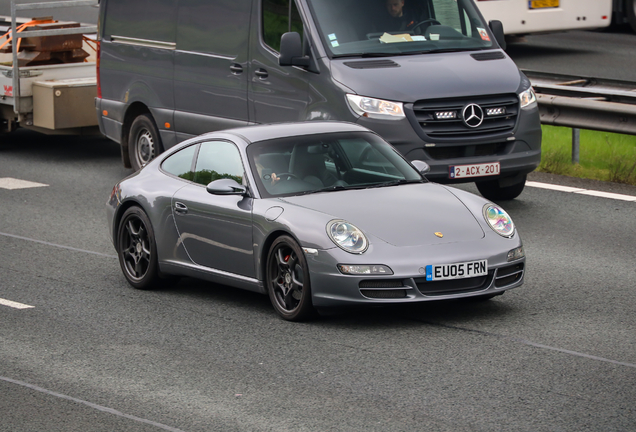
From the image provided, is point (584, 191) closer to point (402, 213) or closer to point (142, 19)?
point (142, 19)

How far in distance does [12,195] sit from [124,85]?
2097mm

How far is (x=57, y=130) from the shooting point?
16594mm

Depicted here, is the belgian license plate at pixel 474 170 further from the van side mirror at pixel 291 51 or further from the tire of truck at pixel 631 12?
the tire of truck at pixel 631 12

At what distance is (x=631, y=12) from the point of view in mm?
26141

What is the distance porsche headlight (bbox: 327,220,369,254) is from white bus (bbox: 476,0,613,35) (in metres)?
16.1

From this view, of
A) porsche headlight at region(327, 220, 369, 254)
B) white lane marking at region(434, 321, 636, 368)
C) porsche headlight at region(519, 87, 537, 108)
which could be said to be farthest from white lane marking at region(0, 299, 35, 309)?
porsche headlight at region(519, 87, 537, 108)

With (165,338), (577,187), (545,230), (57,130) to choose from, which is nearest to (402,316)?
(165,338)

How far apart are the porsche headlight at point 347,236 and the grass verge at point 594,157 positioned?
6579mm

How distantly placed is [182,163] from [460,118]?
3.40 metres

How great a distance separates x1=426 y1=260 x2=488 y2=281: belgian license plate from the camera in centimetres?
771

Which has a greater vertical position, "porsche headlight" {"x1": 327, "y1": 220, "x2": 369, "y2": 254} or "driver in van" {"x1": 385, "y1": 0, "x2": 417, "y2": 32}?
"driver in van" {"x1": 385, "y1": 0, "x2": 417, "y2": 32}

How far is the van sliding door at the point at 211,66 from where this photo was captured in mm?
13102

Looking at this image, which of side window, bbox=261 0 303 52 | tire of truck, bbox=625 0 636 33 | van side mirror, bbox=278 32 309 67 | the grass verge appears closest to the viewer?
van side mirror, bbox=278 32 309 67

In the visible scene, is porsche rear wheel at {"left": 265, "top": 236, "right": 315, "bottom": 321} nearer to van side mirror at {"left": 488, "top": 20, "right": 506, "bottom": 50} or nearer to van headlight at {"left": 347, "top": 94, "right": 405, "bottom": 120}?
van headlight at {"left": 347, "top": 94, "right": 405, "bottom": 120}
